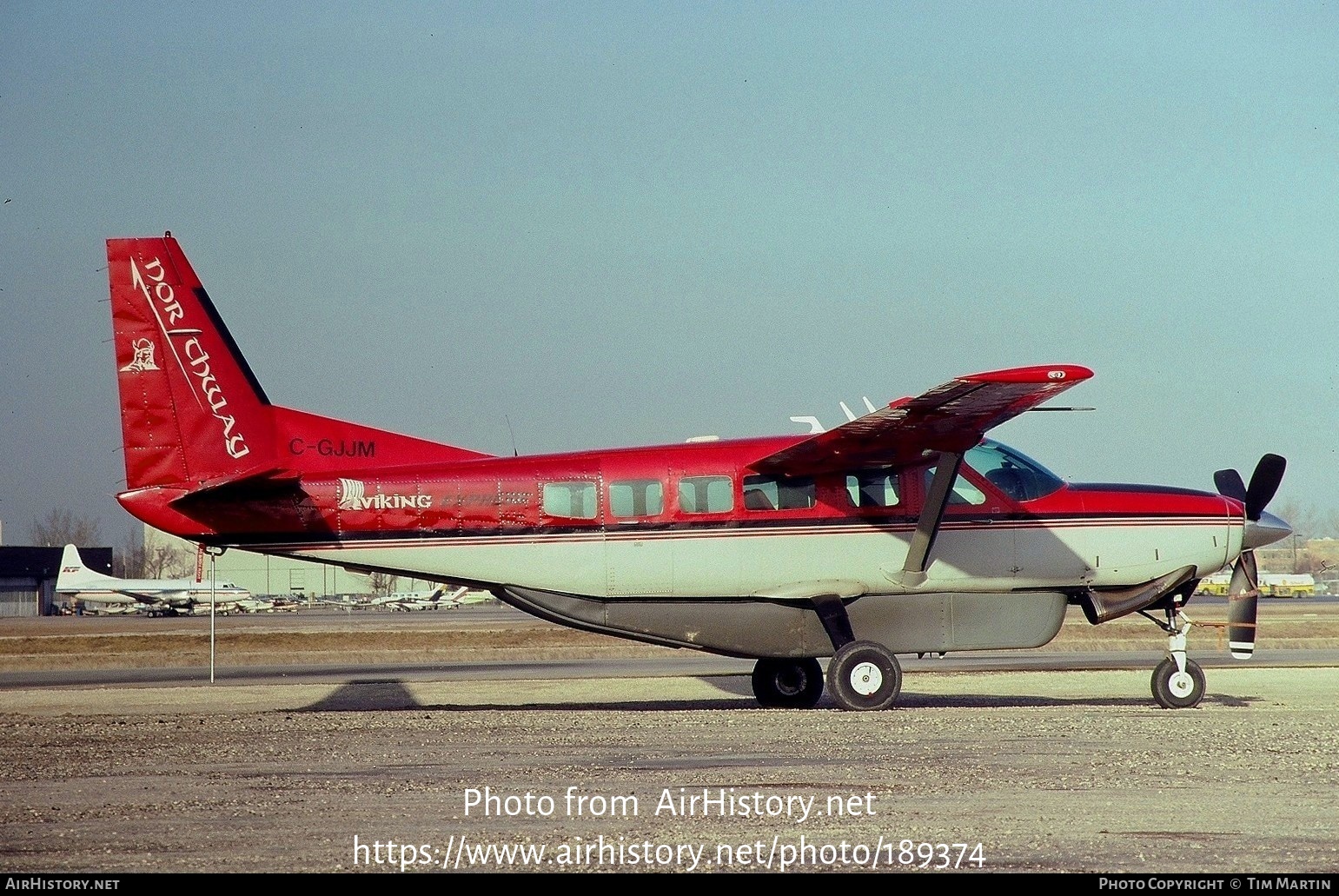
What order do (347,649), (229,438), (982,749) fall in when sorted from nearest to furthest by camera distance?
(982,749) < (229,438) < (347,649)

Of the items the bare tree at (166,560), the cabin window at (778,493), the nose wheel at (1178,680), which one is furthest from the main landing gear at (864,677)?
the bare tree at (166,560)

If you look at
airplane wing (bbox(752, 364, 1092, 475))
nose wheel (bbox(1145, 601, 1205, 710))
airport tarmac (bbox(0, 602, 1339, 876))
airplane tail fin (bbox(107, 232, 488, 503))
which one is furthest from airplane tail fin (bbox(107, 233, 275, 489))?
nose wheel (bbox(1145, 601, 1205, 710))

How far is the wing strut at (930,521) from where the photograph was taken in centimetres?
1638

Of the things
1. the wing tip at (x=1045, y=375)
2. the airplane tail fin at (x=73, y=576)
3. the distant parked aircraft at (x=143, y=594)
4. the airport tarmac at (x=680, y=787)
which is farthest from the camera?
the airplane tail fin at (x=73, y=576)

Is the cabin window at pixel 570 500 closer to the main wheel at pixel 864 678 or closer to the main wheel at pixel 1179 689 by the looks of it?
the main wheel at pixel 864 678

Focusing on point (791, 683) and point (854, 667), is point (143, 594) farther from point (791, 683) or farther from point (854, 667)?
point (854, 667)

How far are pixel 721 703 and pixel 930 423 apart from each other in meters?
6.17

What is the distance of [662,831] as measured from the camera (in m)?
8.44

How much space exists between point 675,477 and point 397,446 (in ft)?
12.0

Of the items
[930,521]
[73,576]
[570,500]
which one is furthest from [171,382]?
[73,576]

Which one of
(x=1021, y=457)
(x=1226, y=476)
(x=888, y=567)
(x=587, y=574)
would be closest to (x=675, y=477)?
(x=587, y=574)

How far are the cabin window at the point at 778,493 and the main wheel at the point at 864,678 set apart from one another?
1.94 meters

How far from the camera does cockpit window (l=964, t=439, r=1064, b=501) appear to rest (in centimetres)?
1736

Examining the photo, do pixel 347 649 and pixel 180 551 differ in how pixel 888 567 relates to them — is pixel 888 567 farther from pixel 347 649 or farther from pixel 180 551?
pixel 180 551
